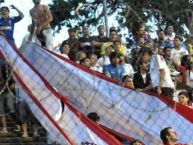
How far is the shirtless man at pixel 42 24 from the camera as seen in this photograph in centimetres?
916

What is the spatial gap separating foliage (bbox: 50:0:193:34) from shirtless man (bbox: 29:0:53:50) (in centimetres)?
252

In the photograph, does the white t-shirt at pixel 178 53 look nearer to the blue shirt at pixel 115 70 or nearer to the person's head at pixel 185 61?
the person's head at pixel 185 61

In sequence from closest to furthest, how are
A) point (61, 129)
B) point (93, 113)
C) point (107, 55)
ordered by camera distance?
point (61, 129)
point (93, 113)
point (107, 55)

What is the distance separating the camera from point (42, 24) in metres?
9.86

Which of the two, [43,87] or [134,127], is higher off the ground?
[43,87]

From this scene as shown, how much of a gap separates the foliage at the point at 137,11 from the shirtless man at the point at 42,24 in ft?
8.28

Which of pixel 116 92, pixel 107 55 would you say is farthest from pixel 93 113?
pixel 107 55

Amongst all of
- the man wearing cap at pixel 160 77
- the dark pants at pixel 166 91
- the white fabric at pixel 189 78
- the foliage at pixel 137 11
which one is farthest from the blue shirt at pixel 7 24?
the foliage at pixel 137 11

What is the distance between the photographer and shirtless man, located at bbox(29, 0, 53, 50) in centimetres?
916

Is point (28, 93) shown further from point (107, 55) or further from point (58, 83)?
point (107, 55)

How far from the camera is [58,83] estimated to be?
891 centimetres

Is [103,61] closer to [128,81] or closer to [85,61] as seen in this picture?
[85,61]

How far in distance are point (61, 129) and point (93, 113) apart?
1.18 metres

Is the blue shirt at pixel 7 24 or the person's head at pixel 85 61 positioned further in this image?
the blue shirt at pixel 7 24
